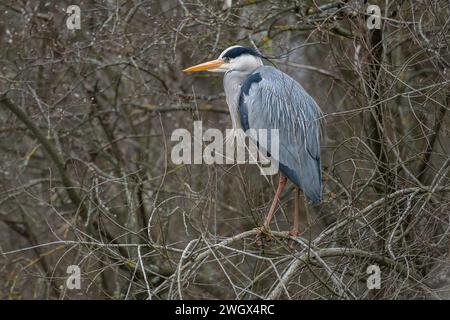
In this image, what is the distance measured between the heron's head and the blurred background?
0.13m

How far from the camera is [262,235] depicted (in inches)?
185

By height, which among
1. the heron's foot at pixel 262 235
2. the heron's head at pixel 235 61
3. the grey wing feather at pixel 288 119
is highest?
the heron's head at pixel 235 61

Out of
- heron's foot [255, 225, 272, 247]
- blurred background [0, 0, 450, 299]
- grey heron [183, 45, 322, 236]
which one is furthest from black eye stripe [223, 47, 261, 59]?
heron's foot [255, 225, 272, 247]

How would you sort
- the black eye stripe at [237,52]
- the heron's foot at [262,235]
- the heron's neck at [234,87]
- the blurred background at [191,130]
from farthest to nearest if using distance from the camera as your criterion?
the heron's neck at [234,87] → the black eye stripe at [237,52] → the blurred background at [191,130] → the heron's foot at [262,235]

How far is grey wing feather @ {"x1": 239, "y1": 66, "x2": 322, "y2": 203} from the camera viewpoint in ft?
17.5

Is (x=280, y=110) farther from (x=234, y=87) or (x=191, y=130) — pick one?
(x=191, y=130)

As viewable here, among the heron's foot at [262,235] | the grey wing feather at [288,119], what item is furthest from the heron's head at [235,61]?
the heron's foot at [262,235]

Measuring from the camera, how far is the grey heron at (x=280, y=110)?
5.32 m

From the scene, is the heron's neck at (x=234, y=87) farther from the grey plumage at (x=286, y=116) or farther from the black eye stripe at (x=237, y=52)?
the black eye stripe at (x=237, y=52)

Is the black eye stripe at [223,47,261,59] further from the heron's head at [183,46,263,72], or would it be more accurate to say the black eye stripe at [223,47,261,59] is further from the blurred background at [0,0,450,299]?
the blurred background at [0,0,450,299]

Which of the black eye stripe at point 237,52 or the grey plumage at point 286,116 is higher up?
the black eye stripe at point 237,52

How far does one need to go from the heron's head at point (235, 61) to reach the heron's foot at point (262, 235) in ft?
5.00

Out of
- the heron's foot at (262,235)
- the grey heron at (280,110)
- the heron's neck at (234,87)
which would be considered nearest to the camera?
the heron's foot at (262,235)
